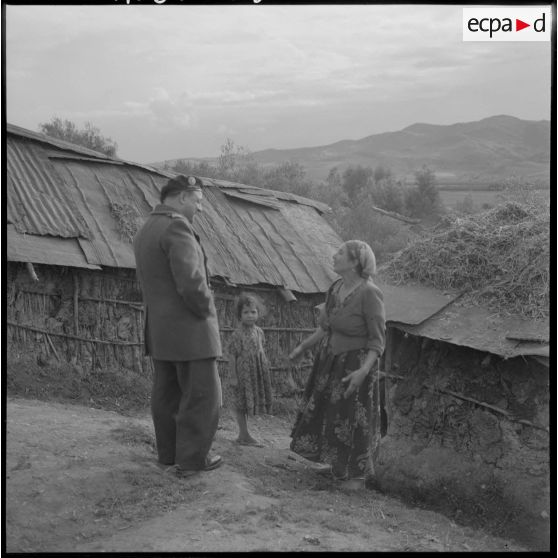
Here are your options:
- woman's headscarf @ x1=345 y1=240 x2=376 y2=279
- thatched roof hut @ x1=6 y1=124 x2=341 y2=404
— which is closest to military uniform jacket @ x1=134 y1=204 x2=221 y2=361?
woman's headscarf @ x1=345 y1=240 x2=376 y2=279

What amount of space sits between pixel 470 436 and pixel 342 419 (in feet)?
5.47

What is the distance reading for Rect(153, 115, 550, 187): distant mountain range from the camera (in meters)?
4.95

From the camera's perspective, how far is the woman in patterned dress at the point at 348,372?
4.60 metres

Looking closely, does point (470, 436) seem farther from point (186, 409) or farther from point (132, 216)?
point (132, 216)

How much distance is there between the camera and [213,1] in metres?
4.14

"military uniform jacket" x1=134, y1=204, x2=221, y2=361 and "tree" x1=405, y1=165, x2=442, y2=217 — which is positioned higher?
"tree" x1=405, y1=165, x2=442, y2=217

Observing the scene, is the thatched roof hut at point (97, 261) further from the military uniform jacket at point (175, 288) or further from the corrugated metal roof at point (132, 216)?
the military uniform jacket at point (175, 288)

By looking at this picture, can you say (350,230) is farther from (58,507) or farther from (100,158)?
(58,507)

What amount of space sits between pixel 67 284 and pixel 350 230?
26.9ft

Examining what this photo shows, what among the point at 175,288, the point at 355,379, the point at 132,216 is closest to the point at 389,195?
the point at 132,216

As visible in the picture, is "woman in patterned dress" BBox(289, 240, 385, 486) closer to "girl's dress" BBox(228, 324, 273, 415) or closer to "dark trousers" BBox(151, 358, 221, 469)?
"girl's dress" BBox(228, 324, 273, 415)

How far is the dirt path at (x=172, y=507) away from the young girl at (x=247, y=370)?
0.60m

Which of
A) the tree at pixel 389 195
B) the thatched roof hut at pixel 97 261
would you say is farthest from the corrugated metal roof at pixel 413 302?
the tree at pixel 389 195

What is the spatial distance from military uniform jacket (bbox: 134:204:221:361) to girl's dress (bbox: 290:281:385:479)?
981 mm
